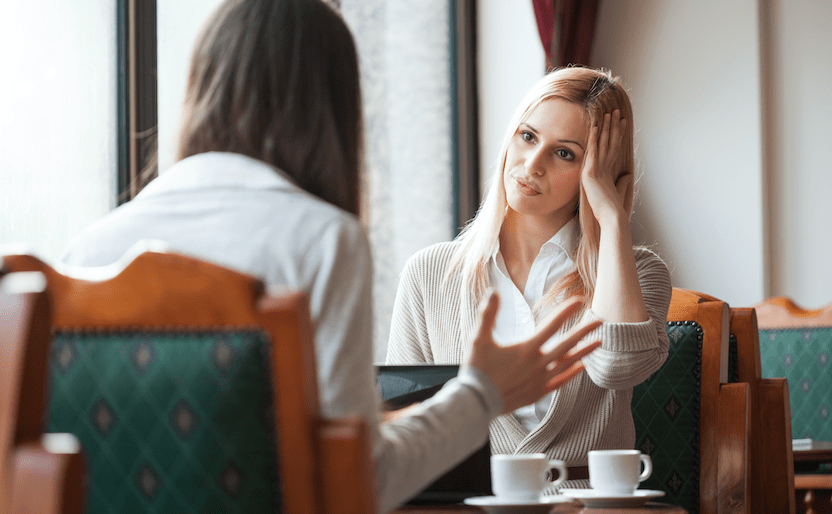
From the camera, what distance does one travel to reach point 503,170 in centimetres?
197

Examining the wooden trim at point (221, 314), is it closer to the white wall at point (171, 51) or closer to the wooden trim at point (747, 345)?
the wooden trim at point (747, 345)

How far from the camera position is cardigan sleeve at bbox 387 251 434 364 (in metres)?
1.94

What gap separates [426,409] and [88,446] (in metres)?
0.34

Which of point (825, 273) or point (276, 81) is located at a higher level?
point (276, 81)

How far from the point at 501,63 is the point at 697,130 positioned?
39.8 inches

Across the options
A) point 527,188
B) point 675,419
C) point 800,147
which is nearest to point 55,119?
point 527,188

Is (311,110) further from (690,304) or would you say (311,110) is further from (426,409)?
(690,304)

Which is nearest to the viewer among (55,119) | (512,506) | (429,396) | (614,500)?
(512,506)

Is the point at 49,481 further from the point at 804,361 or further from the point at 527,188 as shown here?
the point at 804,361

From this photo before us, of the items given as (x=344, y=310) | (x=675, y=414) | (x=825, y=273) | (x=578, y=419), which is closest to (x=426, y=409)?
(x=344, y=310)

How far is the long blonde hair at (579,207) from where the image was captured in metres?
1.91

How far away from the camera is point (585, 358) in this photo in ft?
5.67

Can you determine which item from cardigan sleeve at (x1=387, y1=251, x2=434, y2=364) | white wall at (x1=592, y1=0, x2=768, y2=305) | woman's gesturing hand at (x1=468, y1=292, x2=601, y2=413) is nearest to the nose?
cardigan sleeve at (x1=387, y1=251, x2=434, y2=364)

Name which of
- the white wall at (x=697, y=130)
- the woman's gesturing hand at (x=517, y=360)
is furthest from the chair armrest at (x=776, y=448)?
the white wall at (x=697, y=130)
